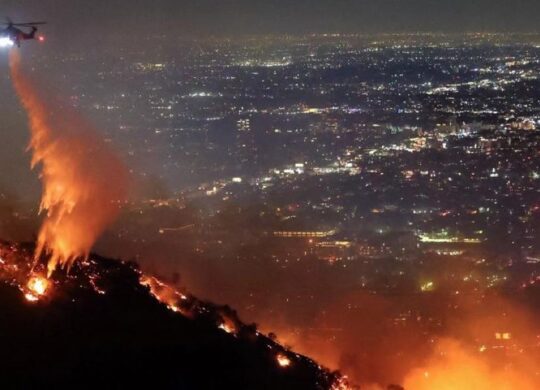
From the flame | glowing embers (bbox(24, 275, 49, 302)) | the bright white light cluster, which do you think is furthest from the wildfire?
the bright white light cluster

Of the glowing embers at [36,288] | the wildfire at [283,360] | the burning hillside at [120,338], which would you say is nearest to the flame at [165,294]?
the burning hillside at [120,338]

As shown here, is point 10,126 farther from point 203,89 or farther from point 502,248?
point 502,248

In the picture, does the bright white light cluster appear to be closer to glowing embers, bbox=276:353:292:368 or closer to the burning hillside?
the burning hillside

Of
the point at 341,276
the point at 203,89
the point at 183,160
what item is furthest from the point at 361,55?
the point at 341,276

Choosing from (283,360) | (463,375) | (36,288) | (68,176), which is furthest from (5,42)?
(463,375)

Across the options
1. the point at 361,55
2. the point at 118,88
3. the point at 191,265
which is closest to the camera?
the point at 191,265

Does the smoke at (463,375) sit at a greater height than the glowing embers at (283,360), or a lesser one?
greater

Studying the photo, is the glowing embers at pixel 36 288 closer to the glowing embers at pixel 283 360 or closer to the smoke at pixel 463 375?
the glowing embers at pixel 283 360
